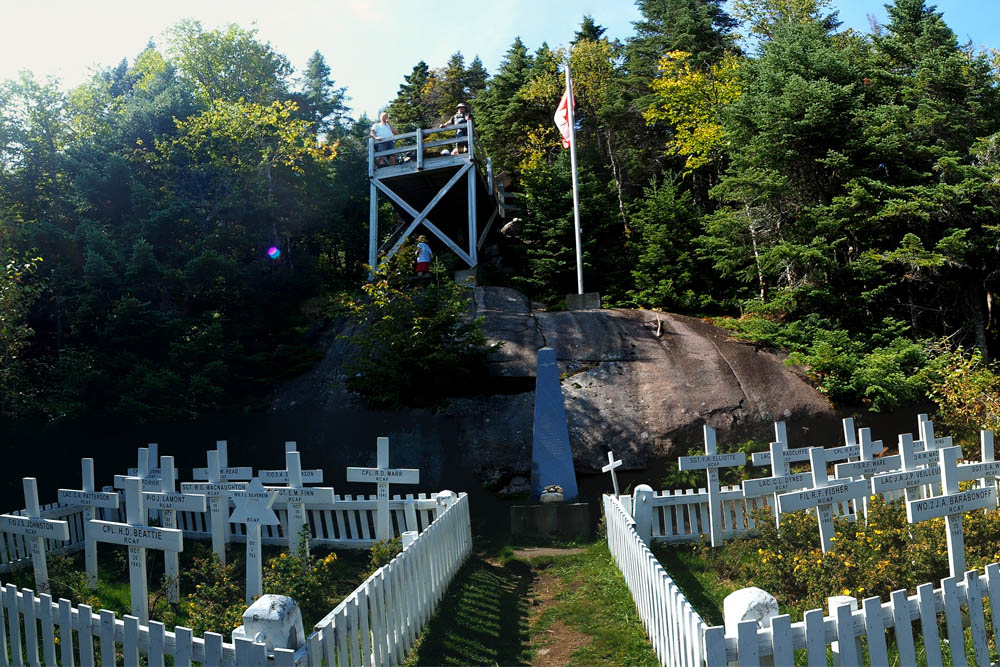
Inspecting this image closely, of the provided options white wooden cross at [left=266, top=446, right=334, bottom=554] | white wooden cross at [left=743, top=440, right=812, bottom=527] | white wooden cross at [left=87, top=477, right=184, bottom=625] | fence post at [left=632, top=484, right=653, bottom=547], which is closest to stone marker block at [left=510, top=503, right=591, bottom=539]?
fence post at [left=632, top=484, right=653, bottom=547]

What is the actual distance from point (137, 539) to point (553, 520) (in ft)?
18.5

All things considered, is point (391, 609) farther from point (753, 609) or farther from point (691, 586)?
point (691, 586)

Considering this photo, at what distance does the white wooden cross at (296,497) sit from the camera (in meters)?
8.55

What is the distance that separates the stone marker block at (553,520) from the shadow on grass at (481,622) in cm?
142

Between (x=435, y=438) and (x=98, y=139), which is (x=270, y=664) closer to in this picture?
(x=435, y=438)

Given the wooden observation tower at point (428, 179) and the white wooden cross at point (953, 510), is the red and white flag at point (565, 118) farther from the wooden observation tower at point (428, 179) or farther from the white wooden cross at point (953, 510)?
the white wooden cross at point (953, 510)

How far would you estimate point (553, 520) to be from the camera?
34.5ft

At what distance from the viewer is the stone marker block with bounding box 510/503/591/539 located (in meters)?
10.5

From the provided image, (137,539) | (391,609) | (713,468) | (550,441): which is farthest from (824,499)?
(137,539)

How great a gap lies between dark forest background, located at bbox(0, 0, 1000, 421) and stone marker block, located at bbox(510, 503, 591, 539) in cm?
703

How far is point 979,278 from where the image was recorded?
57.6 feet

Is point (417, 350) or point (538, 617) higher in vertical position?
point (417, 350)

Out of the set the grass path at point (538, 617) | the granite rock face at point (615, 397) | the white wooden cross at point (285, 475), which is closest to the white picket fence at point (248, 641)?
the grass path at point (538, 617)

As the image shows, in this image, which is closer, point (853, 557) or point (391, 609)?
point (391, 609)
